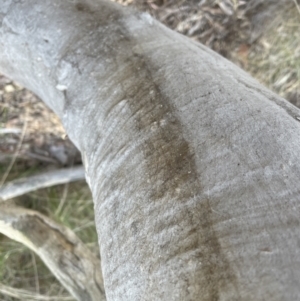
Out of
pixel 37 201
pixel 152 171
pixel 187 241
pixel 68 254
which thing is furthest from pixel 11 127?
pixel 187 241

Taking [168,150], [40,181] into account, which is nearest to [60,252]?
[40,181]

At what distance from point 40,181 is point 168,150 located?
36.1 inches

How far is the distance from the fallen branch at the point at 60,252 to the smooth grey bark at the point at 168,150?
30cm

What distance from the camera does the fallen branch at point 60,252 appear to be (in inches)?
40.8

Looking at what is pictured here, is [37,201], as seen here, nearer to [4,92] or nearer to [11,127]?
[11,127]

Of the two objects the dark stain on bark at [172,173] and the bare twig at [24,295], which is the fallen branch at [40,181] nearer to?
the bare twig at [24,295]

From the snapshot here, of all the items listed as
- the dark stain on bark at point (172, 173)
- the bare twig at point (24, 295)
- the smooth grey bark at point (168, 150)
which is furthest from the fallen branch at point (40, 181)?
the dark stain on bark at point (172, 173)

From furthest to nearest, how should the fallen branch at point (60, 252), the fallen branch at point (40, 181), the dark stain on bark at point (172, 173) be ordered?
the fallen branch at point (40, 181)
the fallen branch at point (60, 252)
the dark stain on bark at point (172, 173)

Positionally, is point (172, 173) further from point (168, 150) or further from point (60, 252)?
point (60, 252)

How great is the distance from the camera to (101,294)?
1.02 metres

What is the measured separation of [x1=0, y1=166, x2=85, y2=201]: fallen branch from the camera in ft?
4.59

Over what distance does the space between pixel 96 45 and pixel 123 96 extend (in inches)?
5.7

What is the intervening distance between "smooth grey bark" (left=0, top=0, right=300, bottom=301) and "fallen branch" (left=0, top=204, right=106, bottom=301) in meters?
0.30

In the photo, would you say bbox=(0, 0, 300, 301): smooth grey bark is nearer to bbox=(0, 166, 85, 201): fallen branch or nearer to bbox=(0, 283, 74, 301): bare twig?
bbox=(0, 166, 85, 201): fallen branch
